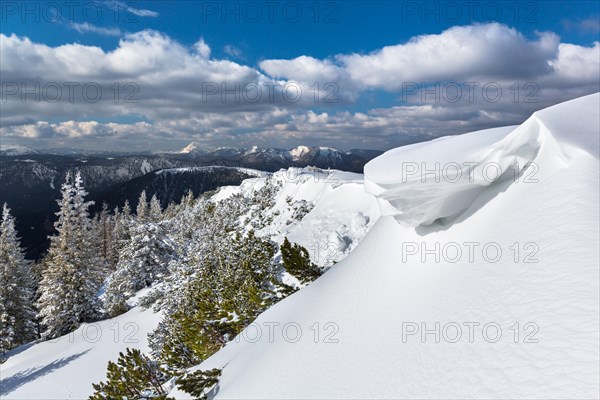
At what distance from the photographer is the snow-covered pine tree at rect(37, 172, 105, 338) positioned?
79.3ft

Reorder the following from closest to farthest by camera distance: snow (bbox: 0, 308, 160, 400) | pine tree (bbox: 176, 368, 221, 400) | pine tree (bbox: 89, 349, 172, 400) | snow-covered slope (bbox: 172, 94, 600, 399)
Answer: snow-covered slope (bbox: 172, 94, 600, 399) < pine tree (bbox: 176, 368, 221, 400) < pine tree (bbox: 89, 349, 172, 400) < snow (bbox: 0, 308, 160, 400)

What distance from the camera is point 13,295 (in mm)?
26156

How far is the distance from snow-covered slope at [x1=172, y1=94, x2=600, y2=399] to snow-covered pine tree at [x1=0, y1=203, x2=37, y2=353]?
29.1 m

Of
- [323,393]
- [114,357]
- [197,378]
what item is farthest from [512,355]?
[114,357]

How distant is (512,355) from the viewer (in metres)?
2.40

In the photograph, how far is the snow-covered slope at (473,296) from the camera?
91.9 inches

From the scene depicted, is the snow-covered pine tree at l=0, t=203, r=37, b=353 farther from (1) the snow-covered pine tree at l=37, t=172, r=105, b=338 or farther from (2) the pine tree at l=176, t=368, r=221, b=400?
(2) the pine tree at l=176, t=368, r=221, b=400

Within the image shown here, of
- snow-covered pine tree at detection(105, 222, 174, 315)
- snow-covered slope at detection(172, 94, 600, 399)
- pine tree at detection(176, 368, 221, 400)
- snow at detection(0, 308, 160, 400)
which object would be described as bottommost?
snow at detection(0, 308, 160, 400)

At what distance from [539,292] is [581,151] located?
1.51 meters

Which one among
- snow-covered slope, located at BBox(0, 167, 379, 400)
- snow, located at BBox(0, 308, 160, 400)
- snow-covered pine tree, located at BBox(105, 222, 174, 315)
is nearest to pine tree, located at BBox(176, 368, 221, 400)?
snow-covered slope, located at BBox(0, 167, 379, 400)

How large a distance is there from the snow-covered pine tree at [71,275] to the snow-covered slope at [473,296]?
24940 mm

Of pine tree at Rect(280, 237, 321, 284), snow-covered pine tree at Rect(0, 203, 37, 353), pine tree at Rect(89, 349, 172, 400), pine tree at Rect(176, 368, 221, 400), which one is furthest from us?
snow-covered pine tree at Rect(0, 203, 37, 353)

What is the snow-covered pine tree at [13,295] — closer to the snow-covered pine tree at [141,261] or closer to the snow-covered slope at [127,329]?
the snow-covered slope at [127,329]

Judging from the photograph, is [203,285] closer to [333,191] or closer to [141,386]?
[141,386]
